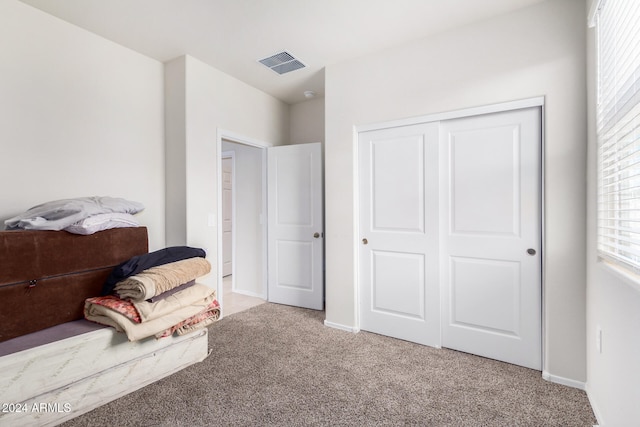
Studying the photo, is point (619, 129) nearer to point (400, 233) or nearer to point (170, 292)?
point (400, 233)

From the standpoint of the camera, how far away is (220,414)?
67.7 inches

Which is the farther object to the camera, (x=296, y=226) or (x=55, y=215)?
(x=296, y=226)

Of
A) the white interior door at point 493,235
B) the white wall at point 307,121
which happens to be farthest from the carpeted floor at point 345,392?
the white wall at point 307,121

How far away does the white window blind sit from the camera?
4.04ft

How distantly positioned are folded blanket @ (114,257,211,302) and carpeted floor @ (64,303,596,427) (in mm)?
632

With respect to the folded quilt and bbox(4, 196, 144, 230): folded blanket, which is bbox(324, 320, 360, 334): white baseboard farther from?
bbox(4, 196, 144, 230): folded blanket

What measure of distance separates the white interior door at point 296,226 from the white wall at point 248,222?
0.20m

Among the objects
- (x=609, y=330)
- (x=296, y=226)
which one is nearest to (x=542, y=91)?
(x=609, y=330)

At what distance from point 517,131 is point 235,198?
3.34 m

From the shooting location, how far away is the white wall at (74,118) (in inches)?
82.7

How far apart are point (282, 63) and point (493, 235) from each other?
8.13 ft

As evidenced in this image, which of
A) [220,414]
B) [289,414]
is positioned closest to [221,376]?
[220,414]

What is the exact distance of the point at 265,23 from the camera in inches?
93.1

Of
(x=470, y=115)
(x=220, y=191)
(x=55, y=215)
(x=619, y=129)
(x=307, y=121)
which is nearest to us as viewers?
(x=619, y=129)
